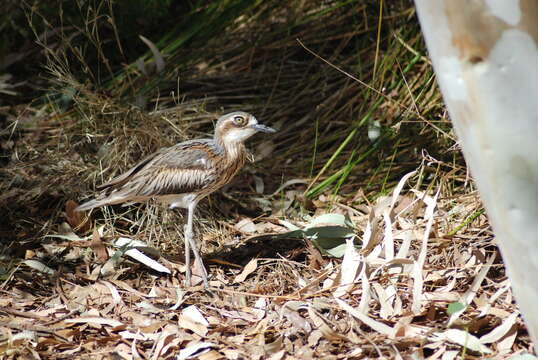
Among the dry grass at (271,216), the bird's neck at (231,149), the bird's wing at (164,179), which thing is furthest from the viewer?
the bird's neck at (231,149)

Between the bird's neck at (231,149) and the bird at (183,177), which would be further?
the bird's neck at (231,149)

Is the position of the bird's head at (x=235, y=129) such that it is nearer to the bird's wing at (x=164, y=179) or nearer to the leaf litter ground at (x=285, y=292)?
the bird's wing at (x=164, y=179)

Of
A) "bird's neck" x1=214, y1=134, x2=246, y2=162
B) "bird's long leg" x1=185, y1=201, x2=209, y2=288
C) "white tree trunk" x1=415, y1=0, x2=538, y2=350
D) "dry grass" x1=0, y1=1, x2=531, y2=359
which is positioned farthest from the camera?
"bird's neck" x1=214, y1=134, x2=246, y2=162

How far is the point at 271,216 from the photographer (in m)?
5.76

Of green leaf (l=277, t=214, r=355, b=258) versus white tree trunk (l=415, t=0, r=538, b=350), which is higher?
white tree trunk (l=415, t=0, r=538, b=350)

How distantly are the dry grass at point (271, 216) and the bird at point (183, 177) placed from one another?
12.1 inches

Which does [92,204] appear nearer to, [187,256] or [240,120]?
[187,256]

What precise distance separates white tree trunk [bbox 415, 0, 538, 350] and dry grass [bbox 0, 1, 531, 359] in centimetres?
84

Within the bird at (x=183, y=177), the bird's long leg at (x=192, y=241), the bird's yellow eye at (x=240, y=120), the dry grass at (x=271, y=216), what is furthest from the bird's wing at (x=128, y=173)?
the bird's yellow eye at (x=240, y=120)

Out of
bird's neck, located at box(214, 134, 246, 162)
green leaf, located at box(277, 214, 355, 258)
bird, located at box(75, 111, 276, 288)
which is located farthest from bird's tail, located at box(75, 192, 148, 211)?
green leaf, located at box(277, 214, 355, 258)

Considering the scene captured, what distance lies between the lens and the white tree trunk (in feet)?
9.47

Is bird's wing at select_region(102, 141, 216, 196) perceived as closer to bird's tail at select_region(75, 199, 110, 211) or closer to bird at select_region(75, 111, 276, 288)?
bird at select_region(75, 111, 276, 288)

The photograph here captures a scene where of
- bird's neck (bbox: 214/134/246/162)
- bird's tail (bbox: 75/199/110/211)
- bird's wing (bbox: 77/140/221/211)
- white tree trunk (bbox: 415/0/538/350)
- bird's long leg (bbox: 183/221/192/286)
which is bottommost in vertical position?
bird's long leg (bbox: 183/221/192/286)

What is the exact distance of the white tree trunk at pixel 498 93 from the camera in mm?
2887
